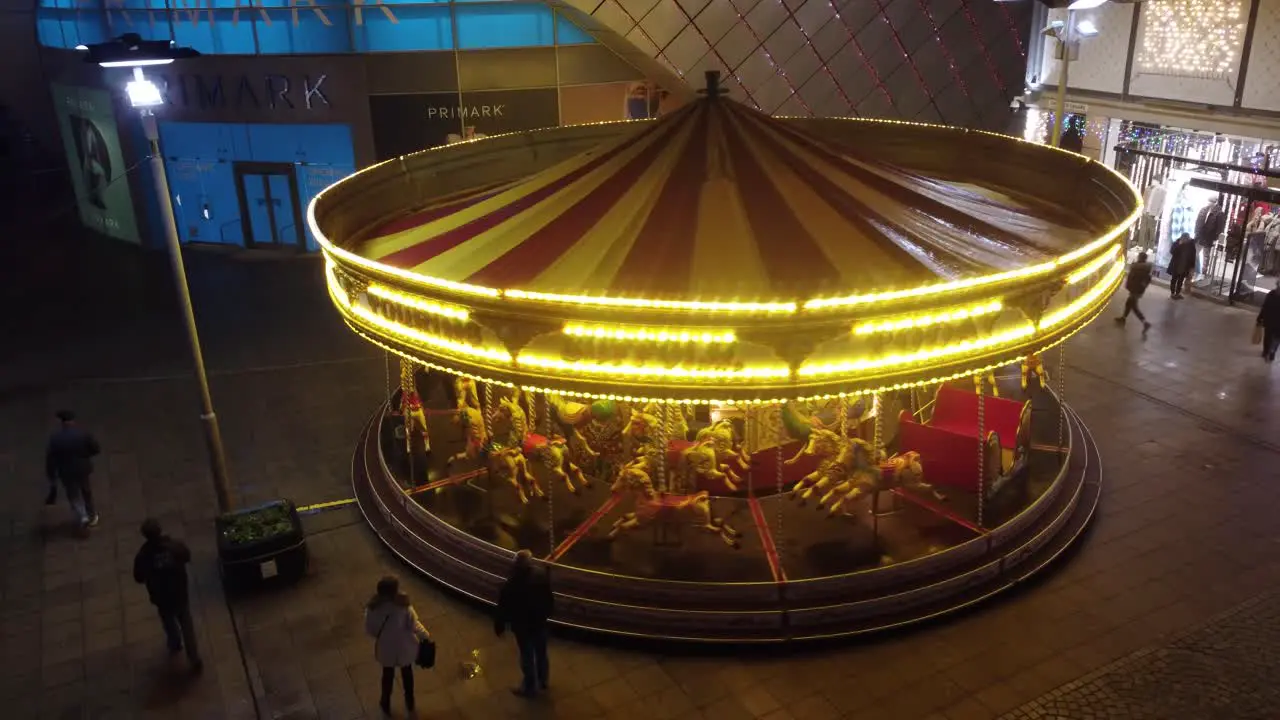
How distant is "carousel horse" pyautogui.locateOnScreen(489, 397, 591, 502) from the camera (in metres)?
10.1

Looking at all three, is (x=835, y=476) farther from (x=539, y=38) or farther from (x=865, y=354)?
(x=539, y=38)

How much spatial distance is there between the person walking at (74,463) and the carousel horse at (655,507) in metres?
5.84

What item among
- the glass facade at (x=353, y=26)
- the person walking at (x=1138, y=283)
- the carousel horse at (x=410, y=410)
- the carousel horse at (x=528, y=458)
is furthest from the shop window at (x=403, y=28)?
the person walking at (x=1138, y=283)

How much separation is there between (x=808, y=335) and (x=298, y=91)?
18.0m

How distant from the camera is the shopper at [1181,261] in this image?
57.9 feet

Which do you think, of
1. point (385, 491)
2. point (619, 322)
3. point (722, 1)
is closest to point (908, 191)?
point (619, 322)

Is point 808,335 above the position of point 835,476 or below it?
above

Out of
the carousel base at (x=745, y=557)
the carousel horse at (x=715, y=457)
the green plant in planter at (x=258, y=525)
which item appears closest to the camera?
the carousel base at (x=745, y=557)

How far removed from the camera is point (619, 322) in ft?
24.0

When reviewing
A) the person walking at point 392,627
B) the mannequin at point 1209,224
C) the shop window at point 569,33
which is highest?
the shop window at point 569,33

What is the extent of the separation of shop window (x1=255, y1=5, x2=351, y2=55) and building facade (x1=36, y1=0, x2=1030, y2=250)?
32 millimetres

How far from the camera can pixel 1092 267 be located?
8641mm

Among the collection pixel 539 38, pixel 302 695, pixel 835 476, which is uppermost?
pixel 539 38

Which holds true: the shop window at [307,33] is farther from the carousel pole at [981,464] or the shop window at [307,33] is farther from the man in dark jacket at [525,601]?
the man in dark jacket at [525,601]
